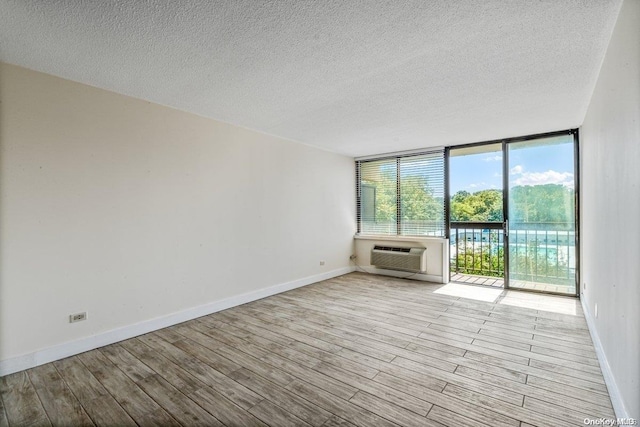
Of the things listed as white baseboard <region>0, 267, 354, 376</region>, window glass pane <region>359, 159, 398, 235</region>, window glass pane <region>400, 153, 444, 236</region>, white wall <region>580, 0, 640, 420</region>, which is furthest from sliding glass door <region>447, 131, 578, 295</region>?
white baseboard <region>0, 267, 354, 376</region>

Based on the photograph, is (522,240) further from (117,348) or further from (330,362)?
(117,348)

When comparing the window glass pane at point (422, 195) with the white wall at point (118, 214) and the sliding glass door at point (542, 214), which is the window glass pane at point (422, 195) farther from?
the white wall at point (118, 214)

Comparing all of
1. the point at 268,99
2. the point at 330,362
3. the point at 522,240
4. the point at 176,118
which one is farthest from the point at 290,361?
the point at 522,240

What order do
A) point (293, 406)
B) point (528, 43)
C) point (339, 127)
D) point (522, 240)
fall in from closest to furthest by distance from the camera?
point (293, 406) → point (528, 43) → point (339, 127) → point (522, 240)

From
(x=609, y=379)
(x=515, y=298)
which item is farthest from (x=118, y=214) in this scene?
(x=515, y=298)

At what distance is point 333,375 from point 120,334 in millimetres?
2121

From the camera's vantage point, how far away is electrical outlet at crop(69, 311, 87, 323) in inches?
102

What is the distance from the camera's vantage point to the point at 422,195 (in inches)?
215

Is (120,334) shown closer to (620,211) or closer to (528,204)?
(620,211)

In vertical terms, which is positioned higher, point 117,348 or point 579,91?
point 579,91

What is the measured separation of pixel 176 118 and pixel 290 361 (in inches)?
110

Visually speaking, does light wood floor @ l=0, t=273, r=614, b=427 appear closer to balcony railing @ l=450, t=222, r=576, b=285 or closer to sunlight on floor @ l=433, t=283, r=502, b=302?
sunlight on floor @ l=433, t=283, r=502, b=302

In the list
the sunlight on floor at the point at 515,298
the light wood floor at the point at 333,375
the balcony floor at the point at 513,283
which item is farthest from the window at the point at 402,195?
the light wood floor at the point at 333,375

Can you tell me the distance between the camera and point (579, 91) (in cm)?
280
